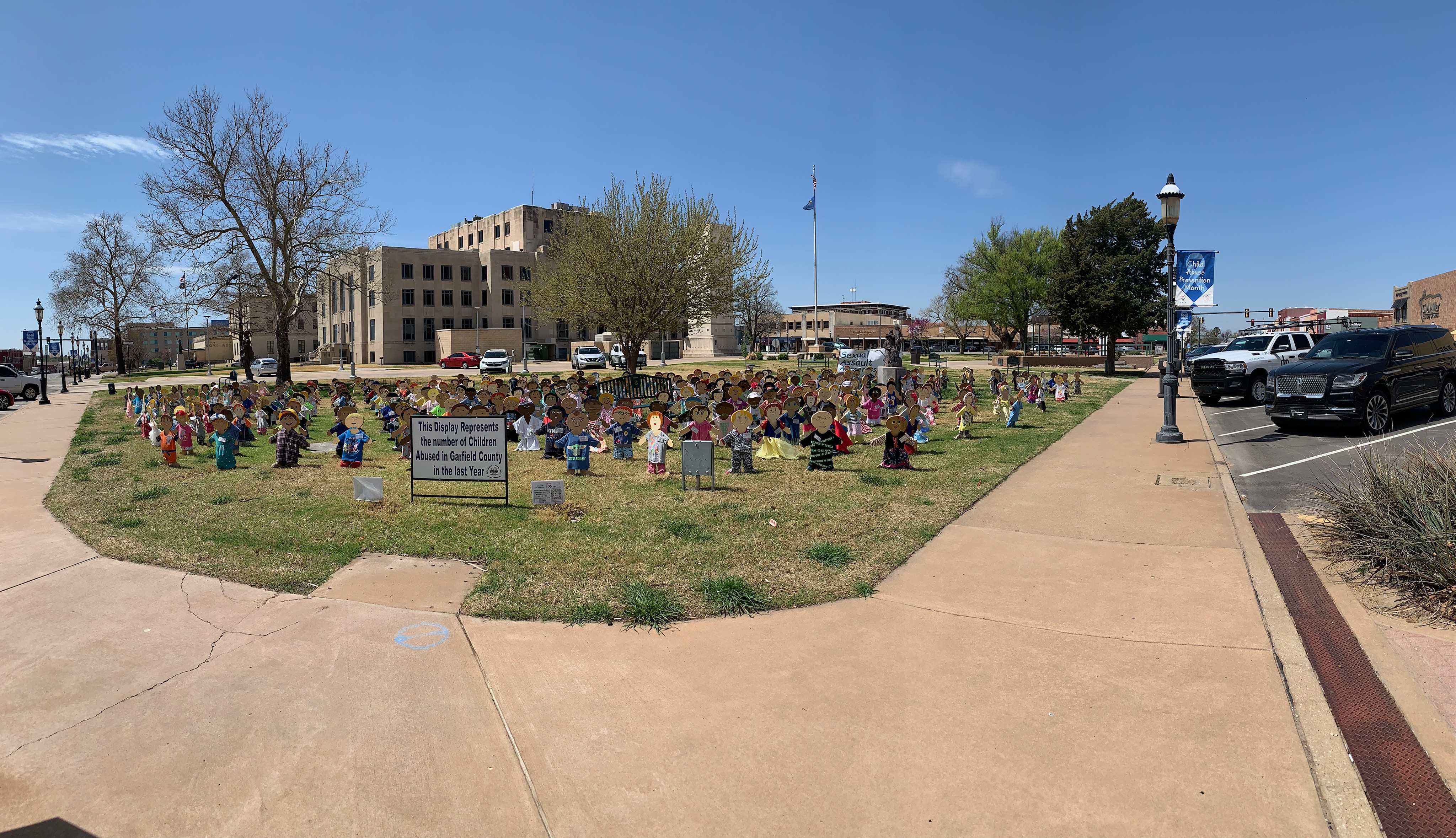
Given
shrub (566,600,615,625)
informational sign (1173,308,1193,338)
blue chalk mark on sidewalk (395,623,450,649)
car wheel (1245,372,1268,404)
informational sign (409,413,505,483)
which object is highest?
informational sign (1173,308,1193,338)

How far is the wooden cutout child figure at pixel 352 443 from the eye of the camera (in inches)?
445

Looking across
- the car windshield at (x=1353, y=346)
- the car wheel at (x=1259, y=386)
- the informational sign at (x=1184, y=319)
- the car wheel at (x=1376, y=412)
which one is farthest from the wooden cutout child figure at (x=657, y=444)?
the informational sign at (x=1184, y=319)

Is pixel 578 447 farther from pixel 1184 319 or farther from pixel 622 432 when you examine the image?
pixel 1184 319

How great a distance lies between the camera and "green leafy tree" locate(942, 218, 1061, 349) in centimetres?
5588

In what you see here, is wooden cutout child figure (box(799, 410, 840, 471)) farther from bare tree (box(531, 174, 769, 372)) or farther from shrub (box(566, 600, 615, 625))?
bare tree (box(531, 174, 769, 372))

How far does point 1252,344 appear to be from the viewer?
22.8 metres

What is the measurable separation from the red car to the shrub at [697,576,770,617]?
5425 centimetres

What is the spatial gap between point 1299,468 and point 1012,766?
9.65 m

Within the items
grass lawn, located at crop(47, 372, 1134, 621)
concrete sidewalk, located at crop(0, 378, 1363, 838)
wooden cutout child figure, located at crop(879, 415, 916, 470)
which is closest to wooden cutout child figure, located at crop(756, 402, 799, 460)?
grass lawn, located at crop(47, 372, 1134, 621)

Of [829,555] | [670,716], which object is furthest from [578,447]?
[670,716]

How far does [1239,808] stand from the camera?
299 centimetres

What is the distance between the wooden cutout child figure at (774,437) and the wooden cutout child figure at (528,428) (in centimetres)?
415

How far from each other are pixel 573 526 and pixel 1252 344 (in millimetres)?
23446

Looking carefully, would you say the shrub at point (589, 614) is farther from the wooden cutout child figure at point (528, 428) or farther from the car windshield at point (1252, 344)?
the car windshield at point (1252, 344)
